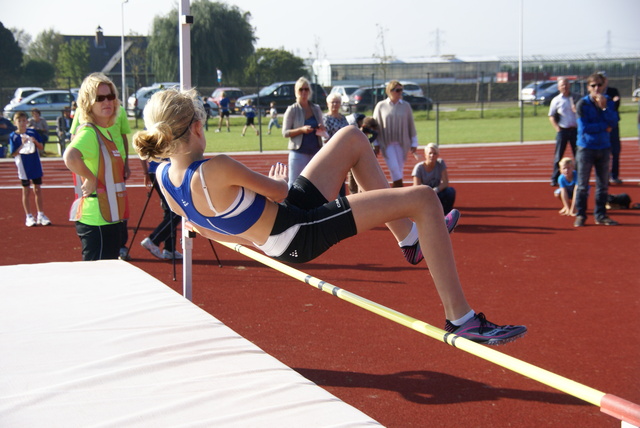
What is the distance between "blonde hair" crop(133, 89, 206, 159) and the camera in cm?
291

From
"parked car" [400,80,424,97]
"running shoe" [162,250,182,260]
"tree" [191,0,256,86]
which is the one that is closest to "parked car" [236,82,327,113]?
"parked car" [400,80,424,97]

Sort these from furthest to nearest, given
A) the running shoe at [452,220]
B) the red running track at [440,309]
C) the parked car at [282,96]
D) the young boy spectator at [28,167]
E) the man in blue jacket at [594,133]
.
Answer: the parked car at [282,96]
the young boy spectator at [28,167]
the man in blue jacket at [594,133]
the red running track at [440,309]
the running shoe at [452,220]

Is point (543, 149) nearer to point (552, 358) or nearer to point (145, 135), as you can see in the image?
point (552, 358)

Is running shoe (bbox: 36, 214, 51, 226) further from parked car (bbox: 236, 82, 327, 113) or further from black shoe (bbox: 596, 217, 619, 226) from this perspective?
parked car (bbox: 236, 82, 327, 113)

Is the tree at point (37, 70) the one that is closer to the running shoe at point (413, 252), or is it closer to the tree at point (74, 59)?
the tree at point (74, 59)

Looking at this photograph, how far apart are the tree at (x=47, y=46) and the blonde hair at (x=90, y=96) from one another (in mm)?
67083

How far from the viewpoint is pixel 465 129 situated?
25016 mm

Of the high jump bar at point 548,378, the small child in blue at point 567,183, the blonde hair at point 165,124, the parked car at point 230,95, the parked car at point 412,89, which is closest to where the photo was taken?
the high jump bar at point 548,378

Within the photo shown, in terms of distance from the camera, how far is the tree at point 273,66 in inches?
1956

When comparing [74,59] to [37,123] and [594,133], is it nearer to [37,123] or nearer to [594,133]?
[37,123]

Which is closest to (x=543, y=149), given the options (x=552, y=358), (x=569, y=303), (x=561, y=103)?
(x=561, y=103)

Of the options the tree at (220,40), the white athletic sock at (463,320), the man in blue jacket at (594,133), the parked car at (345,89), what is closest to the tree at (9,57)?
the tree at (220,40)

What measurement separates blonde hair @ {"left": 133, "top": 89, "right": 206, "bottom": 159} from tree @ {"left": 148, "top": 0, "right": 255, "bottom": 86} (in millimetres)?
38449

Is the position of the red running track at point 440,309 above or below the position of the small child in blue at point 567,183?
below
